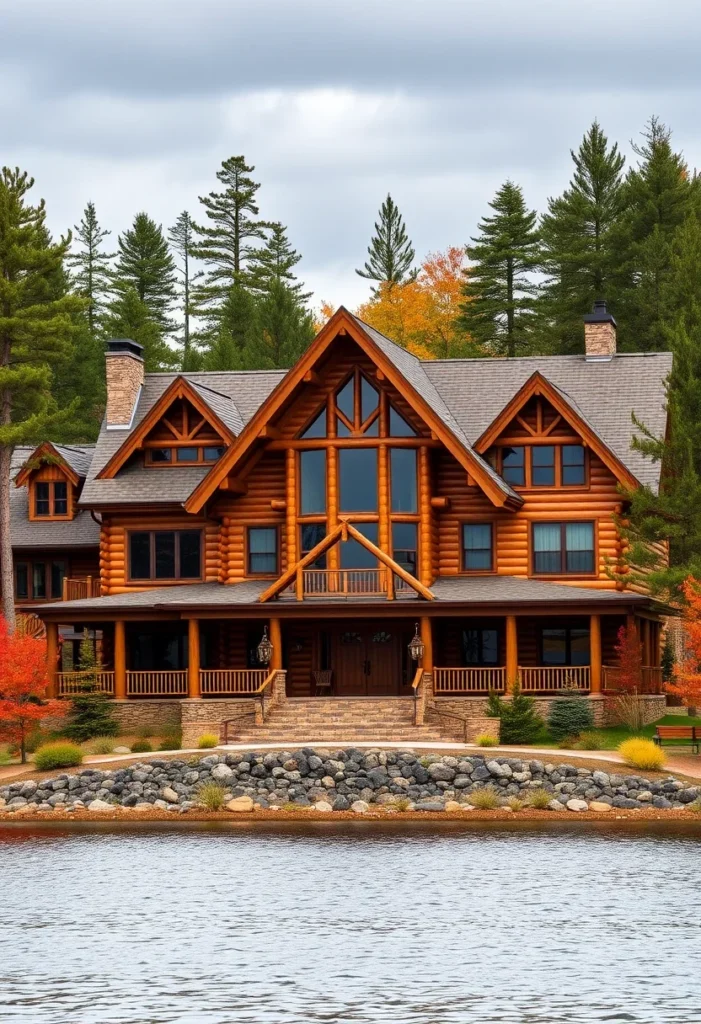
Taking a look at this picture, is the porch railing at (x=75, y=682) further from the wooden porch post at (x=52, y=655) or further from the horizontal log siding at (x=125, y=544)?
the horizontal log siding at (x=125, y=544)

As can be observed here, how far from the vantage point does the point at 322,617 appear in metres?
46.8

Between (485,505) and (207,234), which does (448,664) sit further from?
(207,234)

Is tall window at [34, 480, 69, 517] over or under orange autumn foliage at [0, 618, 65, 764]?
over

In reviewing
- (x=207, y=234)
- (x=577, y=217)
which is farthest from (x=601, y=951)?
(x=207, y=234)

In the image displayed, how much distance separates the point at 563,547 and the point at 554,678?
13.1 feet

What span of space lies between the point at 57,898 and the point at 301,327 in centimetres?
5407

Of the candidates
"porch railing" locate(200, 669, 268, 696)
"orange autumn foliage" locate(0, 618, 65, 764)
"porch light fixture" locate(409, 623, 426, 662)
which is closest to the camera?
"orange autumn foliage" locate(0, 618, 65, 764)

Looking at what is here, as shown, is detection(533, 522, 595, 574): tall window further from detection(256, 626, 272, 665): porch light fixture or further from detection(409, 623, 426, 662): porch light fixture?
detection(256, 626, 272, 665): porch light fixture

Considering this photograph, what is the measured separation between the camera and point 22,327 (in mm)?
55781

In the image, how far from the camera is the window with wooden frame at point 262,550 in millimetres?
51156

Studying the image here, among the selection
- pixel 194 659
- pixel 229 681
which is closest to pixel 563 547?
pixel 229 681

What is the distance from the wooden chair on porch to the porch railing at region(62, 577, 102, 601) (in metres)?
9.53

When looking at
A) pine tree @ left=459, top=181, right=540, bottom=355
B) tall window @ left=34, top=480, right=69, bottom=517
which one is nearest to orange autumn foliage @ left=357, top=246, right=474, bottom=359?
pine tree @ left=459, top=181, right=540, bottom=355

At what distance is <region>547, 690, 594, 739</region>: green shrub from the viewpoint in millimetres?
44094
